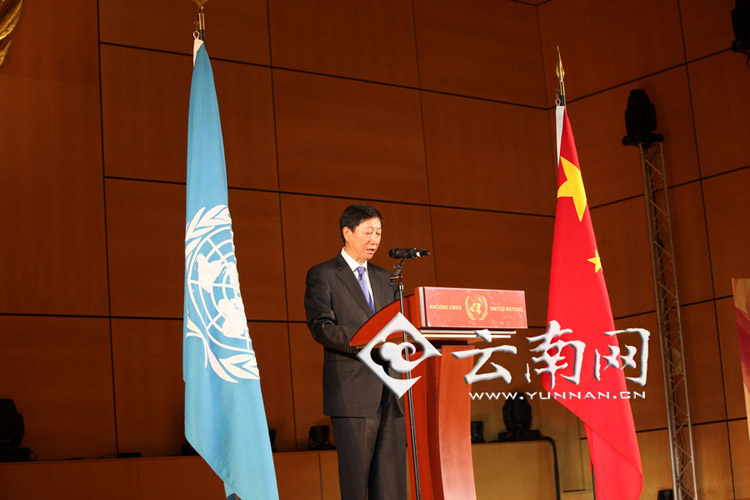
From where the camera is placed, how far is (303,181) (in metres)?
6.57

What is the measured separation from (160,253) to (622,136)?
3.61 m

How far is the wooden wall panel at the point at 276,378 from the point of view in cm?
609

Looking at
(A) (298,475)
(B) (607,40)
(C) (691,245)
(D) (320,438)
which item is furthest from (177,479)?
(B) (607,40)

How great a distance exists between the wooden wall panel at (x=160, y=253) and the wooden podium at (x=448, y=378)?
2801 millimetres

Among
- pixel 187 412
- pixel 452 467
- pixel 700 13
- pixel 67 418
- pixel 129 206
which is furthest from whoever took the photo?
pixel 700 13

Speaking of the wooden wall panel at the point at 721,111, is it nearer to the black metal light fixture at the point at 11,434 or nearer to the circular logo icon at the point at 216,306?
the circular logo icon at the point at 216,306

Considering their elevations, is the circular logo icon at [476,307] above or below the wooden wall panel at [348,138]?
below

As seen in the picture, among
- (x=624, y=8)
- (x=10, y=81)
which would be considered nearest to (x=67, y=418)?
(x=10, y=81)

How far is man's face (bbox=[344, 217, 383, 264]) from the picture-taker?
11.8 ft

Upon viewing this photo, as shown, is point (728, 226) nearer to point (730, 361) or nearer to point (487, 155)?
point (730, 361)

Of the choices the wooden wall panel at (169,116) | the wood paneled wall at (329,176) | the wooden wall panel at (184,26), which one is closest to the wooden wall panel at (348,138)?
the wood paneled wall at (329,176)

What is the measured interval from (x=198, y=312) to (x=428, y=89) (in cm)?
411

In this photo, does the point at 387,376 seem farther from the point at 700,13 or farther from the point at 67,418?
the point at 700,13

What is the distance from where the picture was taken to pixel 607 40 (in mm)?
7551
